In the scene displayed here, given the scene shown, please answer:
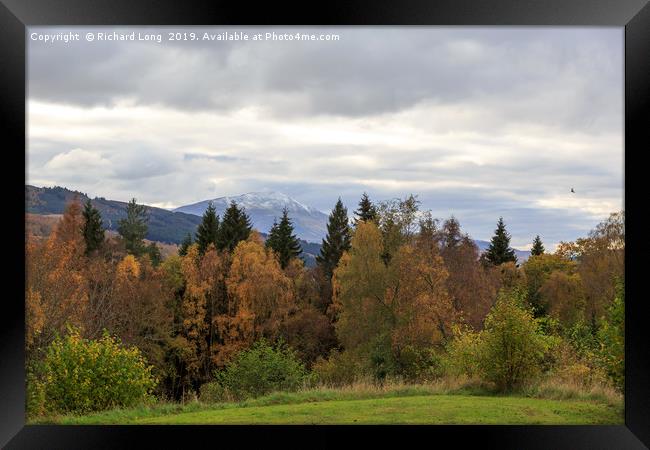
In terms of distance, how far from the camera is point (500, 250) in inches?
1037

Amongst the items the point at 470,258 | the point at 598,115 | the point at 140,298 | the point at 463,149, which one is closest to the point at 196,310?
the point at 140,298

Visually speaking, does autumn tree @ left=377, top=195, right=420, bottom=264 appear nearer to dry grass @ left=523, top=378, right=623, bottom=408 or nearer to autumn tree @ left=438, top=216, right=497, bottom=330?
autumn tree @ left=438, top=216, right=497, bottom=330

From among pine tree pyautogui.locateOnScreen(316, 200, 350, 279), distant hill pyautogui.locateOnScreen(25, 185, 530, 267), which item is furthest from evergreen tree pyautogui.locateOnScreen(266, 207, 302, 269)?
pine tree pyautogui.locateOnScreen(316, 200, 350, 279)

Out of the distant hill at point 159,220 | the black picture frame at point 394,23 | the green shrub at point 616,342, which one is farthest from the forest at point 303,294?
the black picture frame at point 394,23

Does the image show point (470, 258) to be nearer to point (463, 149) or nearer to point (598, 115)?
point (463, 149)

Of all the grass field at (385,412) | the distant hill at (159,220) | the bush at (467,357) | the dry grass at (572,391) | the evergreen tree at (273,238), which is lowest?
the grass field at (385,412)

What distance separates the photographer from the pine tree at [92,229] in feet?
80.8

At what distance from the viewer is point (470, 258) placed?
21.4 metres

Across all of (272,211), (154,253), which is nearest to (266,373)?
(272,211)

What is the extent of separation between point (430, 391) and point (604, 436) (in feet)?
10.8

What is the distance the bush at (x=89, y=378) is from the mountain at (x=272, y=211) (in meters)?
14.4

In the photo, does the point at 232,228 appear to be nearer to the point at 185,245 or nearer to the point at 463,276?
the point at 185,245

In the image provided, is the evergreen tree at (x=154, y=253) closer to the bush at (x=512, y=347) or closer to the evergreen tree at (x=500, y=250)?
the evergreen tree at (x=500, y=250)

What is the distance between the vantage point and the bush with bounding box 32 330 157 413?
8234mm
